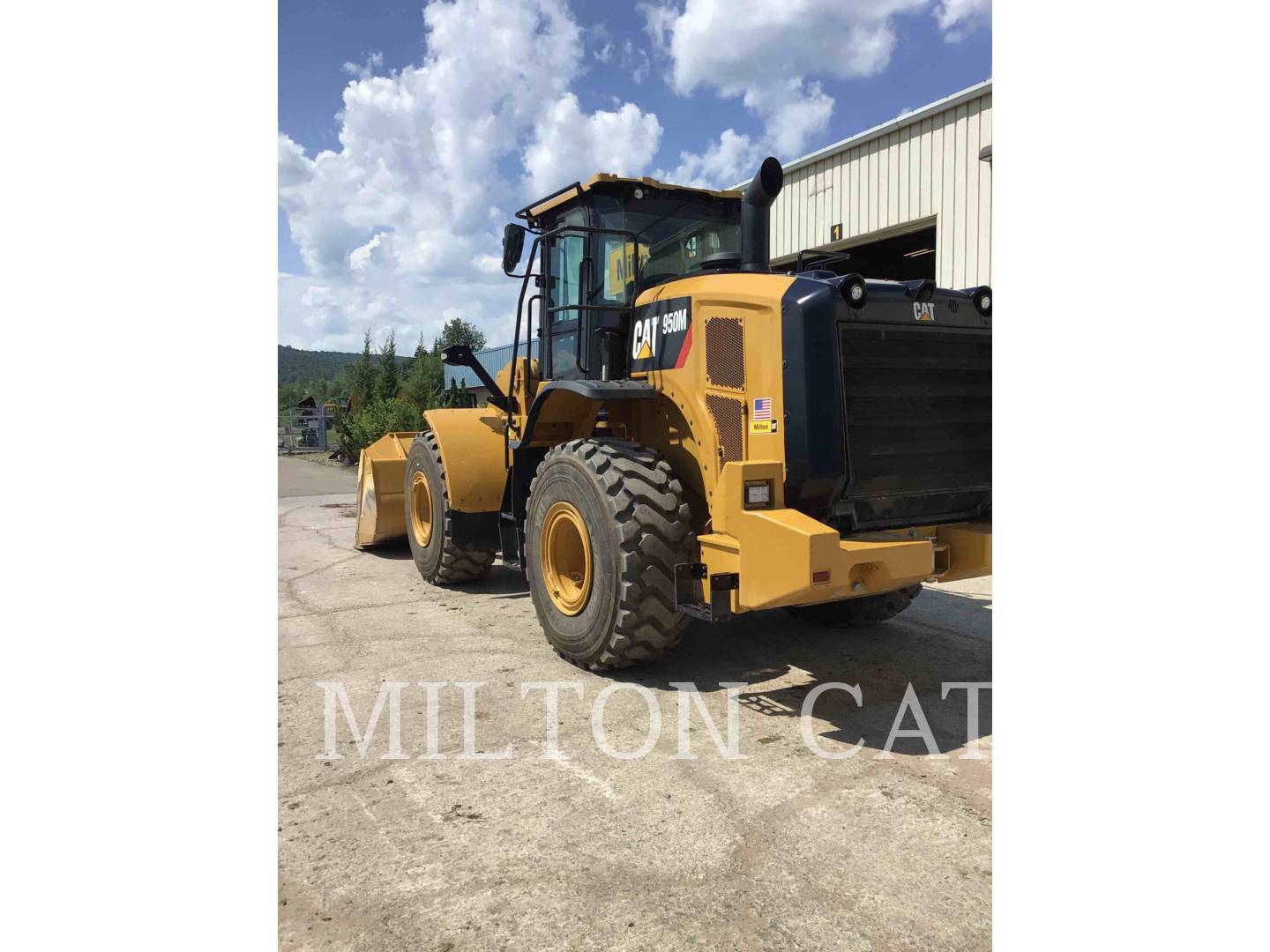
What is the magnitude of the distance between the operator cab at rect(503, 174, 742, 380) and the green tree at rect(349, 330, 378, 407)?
74.8ft

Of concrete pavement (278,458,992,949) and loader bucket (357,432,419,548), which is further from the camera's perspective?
loader bucket (357,432,419,548)

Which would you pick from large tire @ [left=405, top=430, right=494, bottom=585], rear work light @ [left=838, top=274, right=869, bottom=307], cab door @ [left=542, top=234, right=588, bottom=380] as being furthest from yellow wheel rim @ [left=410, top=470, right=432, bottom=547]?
rear work light @ [left=838, top=274, right=869, bottom=307]

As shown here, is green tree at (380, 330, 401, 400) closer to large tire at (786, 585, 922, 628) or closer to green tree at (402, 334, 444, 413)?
green tree at (402, 334, 444, 413)

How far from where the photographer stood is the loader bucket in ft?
28.1

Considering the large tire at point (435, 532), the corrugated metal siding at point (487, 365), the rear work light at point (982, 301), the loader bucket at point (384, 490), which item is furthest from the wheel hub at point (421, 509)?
the corrugated metal siding at point (487, 365)

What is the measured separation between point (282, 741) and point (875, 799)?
2597mm

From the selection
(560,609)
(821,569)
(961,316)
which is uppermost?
(961,316)

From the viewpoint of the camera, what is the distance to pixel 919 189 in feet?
32.4

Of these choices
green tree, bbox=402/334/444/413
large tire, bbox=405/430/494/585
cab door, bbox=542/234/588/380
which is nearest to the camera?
cab door, bbox=542/234/588/380

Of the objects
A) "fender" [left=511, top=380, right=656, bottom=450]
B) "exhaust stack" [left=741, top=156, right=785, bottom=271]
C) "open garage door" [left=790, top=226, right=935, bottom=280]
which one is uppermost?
"open garage door" [left=790, top=226, right=935, bottom=280]

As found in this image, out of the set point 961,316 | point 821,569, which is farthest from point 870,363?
point 821,569

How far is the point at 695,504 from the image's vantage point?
5074 millimetres

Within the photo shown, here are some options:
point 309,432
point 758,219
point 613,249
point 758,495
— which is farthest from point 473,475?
point 309,432

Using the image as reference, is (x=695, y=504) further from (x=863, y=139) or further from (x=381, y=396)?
(x=381, y=396)
